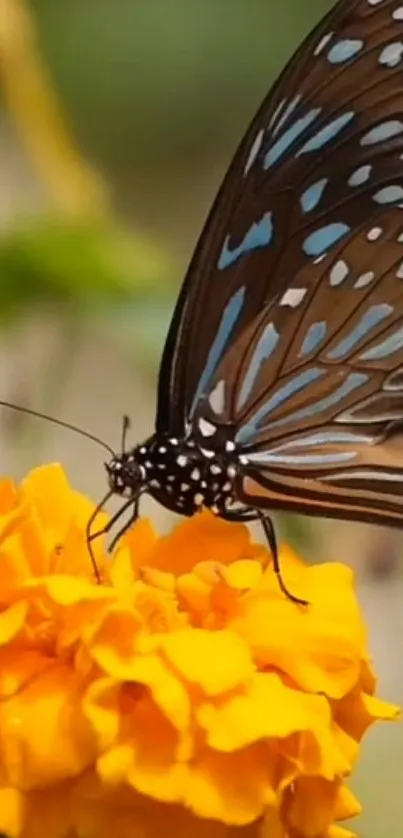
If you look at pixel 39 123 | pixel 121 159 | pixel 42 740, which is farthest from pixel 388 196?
pixel 121 159

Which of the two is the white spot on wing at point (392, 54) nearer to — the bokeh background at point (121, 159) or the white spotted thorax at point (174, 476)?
the white spotted thorax at point (174, 476)

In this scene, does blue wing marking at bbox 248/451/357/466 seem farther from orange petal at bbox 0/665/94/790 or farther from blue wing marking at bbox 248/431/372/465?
orange petal at bbox 0/665/94/790

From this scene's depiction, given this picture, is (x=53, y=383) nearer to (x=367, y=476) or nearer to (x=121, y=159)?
(x=121, y=159)

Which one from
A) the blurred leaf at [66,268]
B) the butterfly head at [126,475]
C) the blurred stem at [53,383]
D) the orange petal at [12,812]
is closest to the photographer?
the orange petal at [12,812]

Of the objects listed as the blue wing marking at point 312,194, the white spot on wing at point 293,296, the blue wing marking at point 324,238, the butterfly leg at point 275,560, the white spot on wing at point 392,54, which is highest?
the white spot on wing at point 392,54

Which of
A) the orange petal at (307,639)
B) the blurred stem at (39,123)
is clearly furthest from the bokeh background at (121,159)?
the orange petal at (307,639)

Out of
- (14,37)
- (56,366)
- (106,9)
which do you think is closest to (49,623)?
(14,37)
